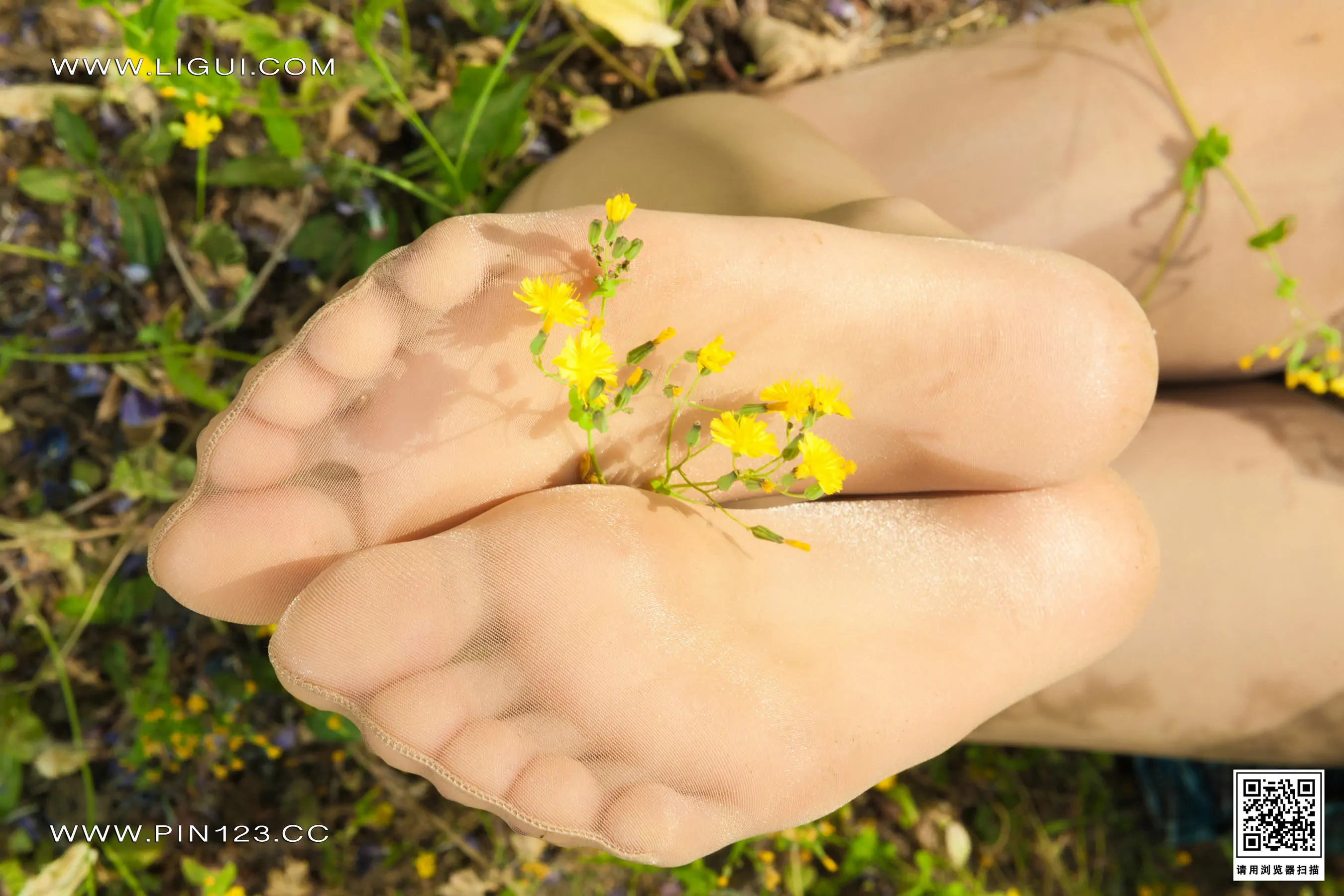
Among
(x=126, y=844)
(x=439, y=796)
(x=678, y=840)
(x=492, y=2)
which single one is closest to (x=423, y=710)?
(x=678, y=840)

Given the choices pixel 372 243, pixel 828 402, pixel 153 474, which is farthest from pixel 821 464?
pixel 153 474

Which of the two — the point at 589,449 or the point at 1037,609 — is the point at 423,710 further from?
the point at 1037,609

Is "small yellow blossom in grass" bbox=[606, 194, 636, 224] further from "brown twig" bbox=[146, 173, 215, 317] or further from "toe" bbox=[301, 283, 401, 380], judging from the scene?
"brown twig" bbox=[146, 173, 215, 317]

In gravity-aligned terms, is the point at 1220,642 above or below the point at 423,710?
below

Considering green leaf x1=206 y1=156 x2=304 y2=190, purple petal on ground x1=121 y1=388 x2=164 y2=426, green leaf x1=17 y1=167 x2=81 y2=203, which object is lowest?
purple petal on ground x1=121 y1=388 x2=164 y2=426

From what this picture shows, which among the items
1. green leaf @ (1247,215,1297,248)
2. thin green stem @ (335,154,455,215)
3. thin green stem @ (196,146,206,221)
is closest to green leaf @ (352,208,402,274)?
thin green stem @ (335,154,455,215)

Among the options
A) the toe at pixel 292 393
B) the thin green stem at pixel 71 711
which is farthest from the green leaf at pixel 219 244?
the toe at pixel 292 393
